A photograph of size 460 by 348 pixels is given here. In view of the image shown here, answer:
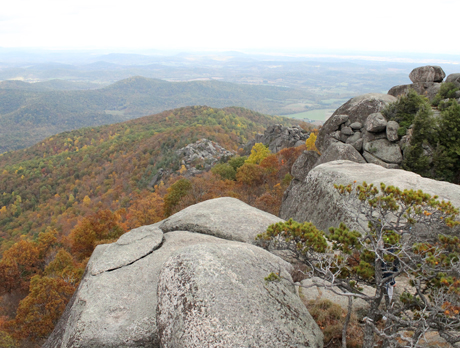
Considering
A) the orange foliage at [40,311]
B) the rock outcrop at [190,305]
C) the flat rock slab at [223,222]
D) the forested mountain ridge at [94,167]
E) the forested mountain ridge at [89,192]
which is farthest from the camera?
the forested mountain ridge at [94,167]

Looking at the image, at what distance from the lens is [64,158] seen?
139750 millimetres

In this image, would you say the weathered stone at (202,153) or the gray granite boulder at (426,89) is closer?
the gray granite boulder at (426,89)

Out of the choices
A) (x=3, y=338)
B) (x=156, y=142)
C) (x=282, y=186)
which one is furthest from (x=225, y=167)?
(x=156, y=142)

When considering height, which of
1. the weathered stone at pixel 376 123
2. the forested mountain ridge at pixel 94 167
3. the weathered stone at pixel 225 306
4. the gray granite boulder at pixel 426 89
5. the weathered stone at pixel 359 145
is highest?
the gray granite boulder at pixel 426 89

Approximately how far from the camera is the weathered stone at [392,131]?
70.8 feet

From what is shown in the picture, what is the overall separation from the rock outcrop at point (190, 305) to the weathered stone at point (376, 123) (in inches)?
659

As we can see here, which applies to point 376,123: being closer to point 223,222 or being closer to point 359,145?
point 359,145

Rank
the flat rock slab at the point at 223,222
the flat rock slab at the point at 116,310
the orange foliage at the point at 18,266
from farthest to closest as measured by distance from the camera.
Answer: the orange foliage at the point at 18,266 < the flat rock slab at the point at 223,222 < the flat rock slab at the point at 116,310

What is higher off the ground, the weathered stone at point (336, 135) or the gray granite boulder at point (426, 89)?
the gray granite boulder at point (426, 89)

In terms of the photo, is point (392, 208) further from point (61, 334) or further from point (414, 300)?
point (61, 334)

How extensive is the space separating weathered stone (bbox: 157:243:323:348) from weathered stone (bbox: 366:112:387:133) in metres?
18.4

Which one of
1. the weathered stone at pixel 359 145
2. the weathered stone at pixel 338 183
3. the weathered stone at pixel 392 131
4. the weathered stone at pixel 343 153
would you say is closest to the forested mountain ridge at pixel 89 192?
the weathered stone at pixel 343 153

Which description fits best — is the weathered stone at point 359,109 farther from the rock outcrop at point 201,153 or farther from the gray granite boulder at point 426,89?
the rock outcrop at point 201,153

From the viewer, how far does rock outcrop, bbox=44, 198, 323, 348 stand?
23.2 feet
